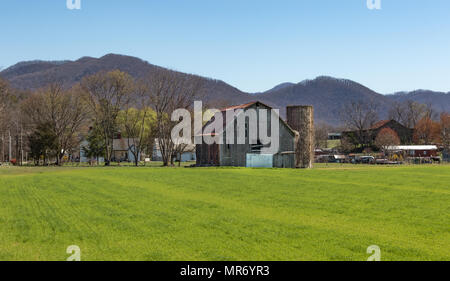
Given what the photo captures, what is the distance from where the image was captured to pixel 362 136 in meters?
139

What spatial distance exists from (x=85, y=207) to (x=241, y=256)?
33.9 ft

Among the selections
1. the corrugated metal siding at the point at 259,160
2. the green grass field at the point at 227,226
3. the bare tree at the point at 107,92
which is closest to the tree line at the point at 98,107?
the bare tree at the point at 107,92

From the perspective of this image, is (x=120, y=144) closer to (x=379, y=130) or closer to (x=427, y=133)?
(x=379, y=130)

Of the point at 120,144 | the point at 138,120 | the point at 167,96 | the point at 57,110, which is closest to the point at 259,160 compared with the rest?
the point at 167,96

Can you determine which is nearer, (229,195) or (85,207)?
(85,207)

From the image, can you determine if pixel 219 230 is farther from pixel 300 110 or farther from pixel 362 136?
pixel 362 136

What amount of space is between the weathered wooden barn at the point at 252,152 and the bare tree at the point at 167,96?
13408 millimetres

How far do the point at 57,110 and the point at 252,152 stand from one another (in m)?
43.3

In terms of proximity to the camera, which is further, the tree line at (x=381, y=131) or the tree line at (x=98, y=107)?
the tree line at (x=381, y=131)

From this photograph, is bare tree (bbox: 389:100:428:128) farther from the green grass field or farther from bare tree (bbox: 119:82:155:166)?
the green grass field

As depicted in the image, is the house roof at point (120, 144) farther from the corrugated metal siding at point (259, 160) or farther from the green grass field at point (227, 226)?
the green grass field at point (227, 226)

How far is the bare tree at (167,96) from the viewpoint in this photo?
7662 cm
